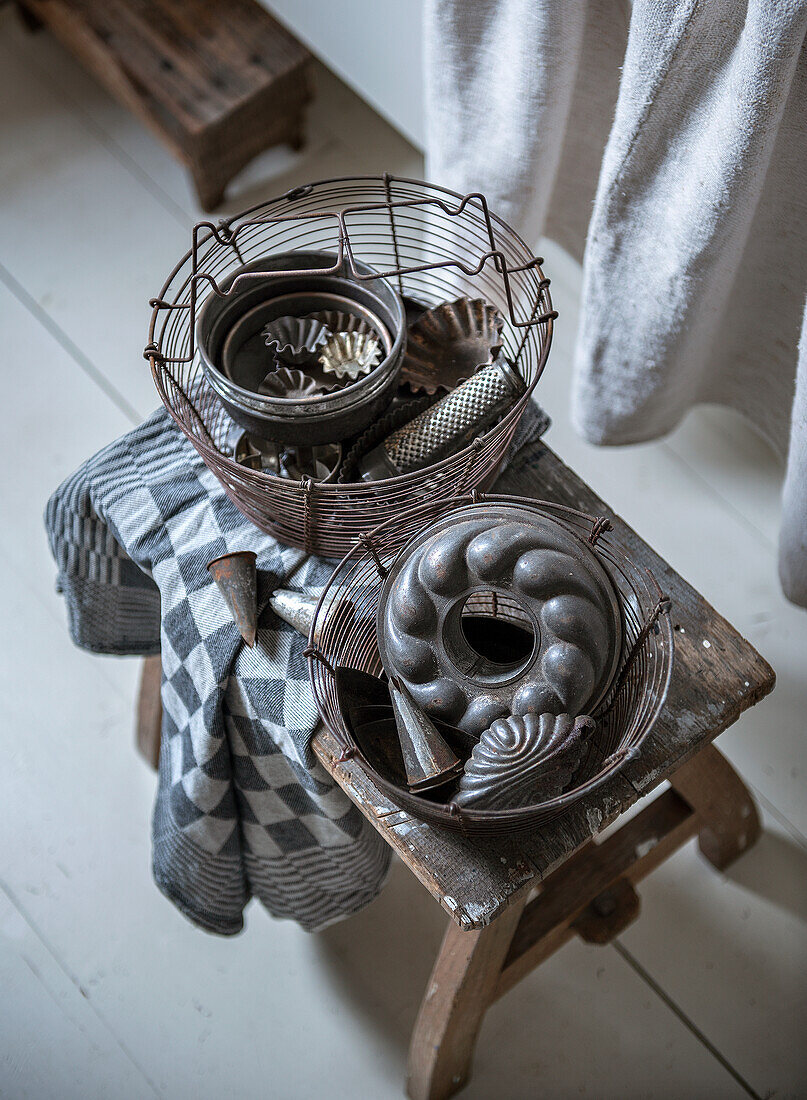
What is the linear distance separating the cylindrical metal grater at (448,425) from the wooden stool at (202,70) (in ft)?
3.83

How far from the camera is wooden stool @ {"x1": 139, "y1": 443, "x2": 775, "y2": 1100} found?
877 mm

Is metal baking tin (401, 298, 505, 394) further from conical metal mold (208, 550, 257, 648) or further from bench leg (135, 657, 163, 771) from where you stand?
bench leg (135, 657, 163, 771)

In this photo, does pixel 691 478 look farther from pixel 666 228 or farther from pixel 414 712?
pixel 414 712

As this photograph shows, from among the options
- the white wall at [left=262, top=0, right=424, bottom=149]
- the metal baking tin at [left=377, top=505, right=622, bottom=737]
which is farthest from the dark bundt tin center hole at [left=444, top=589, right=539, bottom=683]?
the white wall at [left=262, top=0, right=424, bottom=149]

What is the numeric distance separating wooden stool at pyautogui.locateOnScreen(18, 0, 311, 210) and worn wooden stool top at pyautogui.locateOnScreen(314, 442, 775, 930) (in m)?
1.19

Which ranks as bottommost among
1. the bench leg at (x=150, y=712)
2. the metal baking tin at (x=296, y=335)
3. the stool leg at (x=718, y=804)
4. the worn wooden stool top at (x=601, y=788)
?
the stool leg at (x=718, y=804)

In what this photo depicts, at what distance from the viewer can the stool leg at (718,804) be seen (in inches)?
47.8

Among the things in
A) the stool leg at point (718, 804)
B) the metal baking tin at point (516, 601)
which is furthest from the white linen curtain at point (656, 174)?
the metal baking tin at point (516, 601)

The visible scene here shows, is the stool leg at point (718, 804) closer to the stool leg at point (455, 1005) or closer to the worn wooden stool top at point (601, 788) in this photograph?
the worn wooden stool top at point (601, 788)

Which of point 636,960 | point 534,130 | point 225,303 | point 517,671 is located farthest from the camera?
point 636,960

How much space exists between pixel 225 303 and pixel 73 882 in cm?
94

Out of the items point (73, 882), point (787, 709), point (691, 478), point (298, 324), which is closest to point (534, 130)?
point (298, 324)

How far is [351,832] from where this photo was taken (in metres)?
1.09

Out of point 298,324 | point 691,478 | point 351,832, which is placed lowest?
point 691,478
